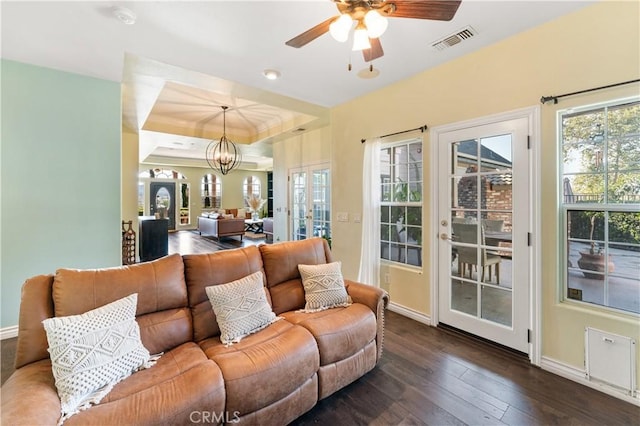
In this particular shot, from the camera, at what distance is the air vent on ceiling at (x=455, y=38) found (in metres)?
2.35

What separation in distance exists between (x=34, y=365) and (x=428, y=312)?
3.16m

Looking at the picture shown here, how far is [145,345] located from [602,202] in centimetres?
327

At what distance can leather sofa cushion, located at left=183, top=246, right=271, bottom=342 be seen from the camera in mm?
1878

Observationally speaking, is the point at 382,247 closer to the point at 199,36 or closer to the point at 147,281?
the point at 147,281

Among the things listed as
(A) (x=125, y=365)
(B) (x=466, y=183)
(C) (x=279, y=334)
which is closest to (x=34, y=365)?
(A) (x=125, y=365)

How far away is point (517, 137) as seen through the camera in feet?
7.93

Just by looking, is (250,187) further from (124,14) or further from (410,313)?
(124,14)

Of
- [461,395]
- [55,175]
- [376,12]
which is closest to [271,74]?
[376,12]

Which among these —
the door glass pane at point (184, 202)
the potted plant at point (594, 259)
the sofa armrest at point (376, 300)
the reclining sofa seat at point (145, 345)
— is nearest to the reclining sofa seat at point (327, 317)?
the sofa armrest at point (376, 300)

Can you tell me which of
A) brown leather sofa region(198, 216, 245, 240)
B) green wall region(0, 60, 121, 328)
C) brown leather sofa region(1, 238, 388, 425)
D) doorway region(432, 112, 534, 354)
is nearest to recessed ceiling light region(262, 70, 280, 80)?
green wall region(0, 60, 121, 328)

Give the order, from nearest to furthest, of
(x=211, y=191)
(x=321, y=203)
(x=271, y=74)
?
(x=271, y=74)
(x=321, y=203)
(x=211, y=191)

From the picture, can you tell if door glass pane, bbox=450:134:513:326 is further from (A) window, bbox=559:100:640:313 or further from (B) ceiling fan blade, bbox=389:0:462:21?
(B) ceiling fan blade, bbox=389:0:462:21

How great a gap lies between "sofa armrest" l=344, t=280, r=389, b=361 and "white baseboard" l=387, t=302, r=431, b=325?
918mm

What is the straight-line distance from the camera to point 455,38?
2.44 m
